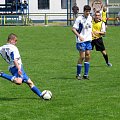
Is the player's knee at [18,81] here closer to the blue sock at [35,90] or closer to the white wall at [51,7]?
the blue sock at [35,90]

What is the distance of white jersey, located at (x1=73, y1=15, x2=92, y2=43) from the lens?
14234mm

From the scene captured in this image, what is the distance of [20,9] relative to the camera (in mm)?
55812

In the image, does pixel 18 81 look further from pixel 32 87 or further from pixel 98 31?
pixel 98 31

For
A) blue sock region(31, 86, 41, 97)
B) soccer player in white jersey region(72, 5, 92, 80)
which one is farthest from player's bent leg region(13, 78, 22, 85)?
soccer player in white jersey region(72, 5, 92, 80)

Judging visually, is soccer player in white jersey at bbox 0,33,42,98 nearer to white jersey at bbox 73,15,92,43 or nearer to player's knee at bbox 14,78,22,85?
player's knee at bbox 14,78,22,85

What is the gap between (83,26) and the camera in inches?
563

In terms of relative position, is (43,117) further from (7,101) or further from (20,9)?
(20,9)

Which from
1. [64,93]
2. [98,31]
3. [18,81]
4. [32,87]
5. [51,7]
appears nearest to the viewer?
[18,81]

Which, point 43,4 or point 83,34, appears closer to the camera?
point 83,34

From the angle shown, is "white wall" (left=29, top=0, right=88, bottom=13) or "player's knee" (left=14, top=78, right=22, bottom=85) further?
"white wall" (left=29, top=0, right=88, bottom=13)

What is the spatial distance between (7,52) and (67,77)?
4.45 meters

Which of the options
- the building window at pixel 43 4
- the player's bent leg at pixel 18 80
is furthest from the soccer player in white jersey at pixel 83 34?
the building window at pixel 43 4

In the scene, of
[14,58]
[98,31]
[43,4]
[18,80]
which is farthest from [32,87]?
[43,4]

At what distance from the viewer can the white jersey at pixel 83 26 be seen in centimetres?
1423
